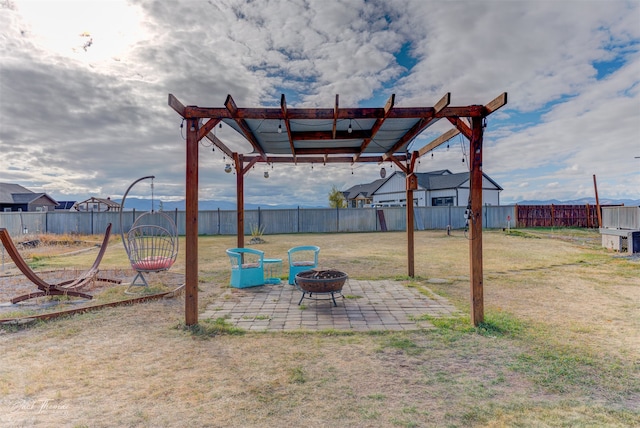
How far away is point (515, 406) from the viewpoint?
7.80ft

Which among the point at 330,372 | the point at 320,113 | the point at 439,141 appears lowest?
the point at 330,372

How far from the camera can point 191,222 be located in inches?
164

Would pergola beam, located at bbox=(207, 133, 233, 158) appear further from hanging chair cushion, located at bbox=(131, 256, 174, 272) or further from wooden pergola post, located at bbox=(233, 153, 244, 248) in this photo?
hanging chair cushion, located at bbox=(131, 256, 174, 272)

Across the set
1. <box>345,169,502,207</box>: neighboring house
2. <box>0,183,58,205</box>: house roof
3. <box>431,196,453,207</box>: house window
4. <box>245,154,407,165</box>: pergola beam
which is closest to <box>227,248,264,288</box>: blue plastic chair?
<box>245,154,407,165</box>: pergola beam

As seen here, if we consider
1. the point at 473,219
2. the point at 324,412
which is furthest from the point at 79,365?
the point at 473,219

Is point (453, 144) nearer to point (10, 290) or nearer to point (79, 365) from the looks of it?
point (79, 365)

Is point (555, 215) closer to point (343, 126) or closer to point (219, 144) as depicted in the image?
point (343, 126)

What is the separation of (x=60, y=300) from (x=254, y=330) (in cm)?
381

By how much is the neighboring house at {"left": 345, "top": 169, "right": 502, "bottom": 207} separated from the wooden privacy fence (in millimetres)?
3953

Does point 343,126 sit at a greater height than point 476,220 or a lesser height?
greater

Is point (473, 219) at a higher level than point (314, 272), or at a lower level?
higher

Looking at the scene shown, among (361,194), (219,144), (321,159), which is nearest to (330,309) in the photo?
(219,144)

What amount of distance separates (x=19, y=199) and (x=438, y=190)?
3956cm

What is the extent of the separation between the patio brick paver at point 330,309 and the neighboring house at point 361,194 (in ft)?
88.7
